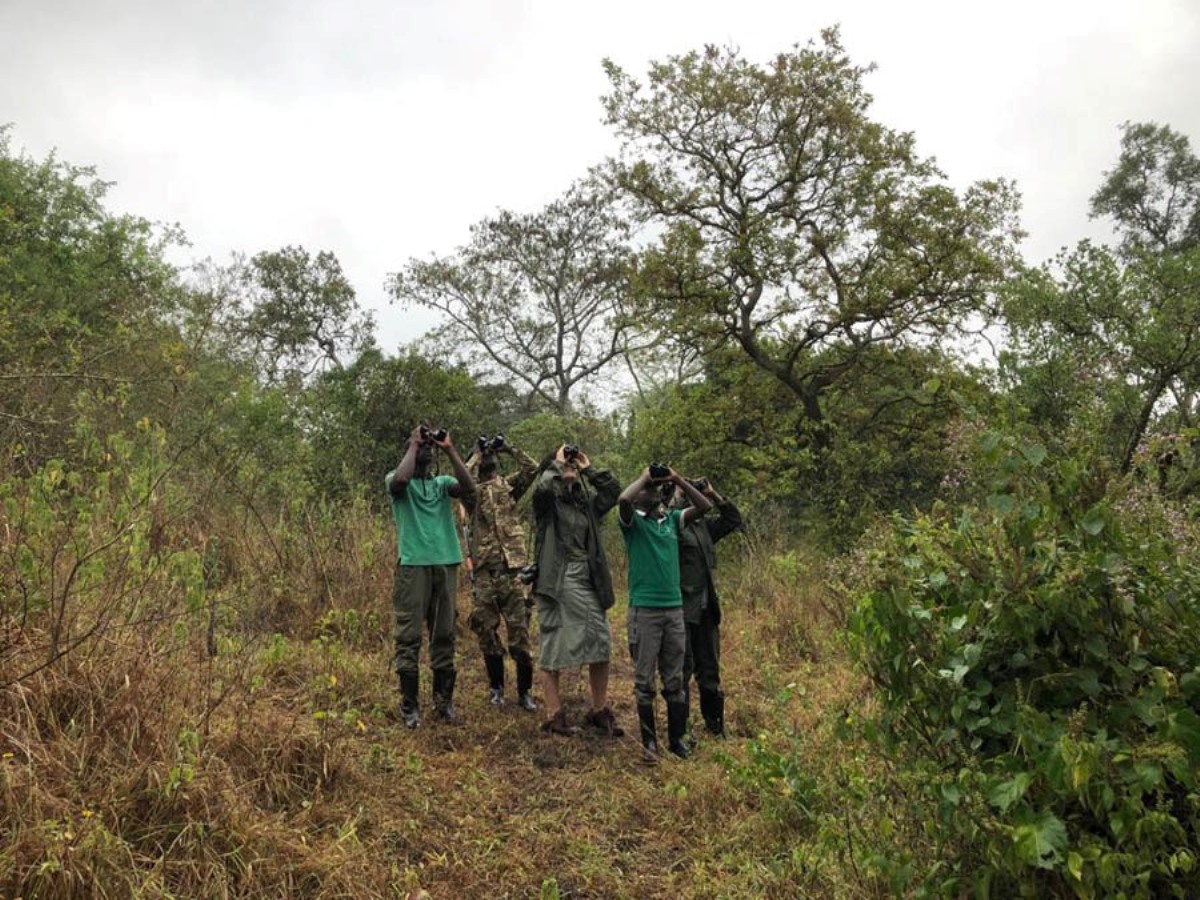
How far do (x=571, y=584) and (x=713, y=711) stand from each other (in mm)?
1189

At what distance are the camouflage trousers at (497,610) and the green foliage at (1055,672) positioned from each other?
3268 millimetres

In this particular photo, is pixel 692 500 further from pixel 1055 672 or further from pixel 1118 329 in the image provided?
pixel 1118 329

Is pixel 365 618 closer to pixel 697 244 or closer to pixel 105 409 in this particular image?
pixel 105 409

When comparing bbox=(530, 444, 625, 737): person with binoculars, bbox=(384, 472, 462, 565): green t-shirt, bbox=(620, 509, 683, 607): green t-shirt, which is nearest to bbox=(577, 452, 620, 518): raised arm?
bbox=(530, 444, 625, 737): person with binoculars

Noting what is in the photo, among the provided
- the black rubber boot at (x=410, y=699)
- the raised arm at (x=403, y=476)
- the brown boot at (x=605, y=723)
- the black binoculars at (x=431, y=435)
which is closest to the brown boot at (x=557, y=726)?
the brown boot at (x=605, y=723)

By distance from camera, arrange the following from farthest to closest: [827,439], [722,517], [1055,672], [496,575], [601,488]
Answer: [827,439] < [496,575] < [722,517] < [601,488] < [1055,672]

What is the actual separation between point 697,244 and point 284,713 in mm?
8849

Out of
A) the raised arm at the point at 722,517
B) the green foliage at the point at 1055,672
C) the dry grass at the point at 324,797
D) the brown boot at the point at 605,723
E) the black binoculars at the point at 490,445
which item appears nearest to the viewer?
the green foliage at the point at 1055,672

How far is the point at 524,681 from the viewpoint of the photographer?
5023 mm

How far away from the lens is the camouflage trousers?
5.14 metres

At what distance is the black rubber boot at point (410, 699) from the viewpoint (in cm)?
422

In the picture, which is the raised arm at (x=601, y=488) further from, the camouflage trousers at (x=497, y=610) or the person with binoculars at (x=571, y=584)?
the camouflage trousers at (x=497, y=610)

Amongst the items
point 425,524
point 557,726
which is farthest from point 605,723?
point 425,524

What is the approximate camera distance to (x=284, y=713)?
3486mm
